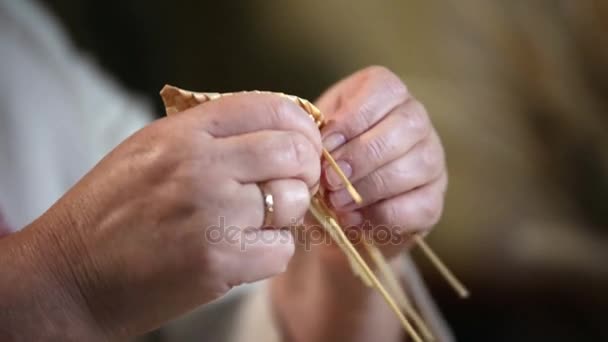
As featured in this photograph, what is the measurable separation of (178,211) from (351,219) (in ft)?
0.61

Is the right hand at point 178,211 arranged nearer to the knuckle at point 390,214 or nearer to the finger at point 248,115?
the finger at point 248,115

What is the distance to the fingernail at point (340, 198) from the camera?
0.55 metres

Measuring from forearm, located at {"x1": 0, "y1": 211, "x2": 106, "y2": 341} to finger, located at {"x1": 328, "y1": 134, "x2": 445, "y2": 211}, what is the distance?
20 centimetres

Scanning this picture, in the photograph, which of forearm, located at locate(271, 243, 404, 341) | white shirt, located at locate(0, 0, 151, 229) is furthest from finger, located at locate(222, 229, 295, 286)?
white shirt, located at locate(0, 0, 151, 229)

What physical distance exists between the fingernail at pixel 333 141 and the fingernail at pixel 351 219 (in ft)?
0.18

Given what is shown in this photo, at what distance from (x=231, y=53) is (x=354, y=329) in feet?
2.01

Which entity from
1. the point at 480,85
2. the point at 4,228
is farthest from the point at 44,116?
the point at 480,85

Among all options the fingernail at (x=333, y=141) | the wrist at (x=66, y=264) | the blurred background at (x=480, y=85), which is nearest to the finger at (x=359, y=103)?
the fingernail at (x=333, y=141)

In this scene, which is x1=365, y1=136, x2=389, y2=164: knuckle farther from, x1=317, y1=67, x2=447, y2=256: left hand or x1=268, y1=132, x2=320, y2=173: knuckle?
x1=268, y1=132, x2=320, y2=173: knuckle

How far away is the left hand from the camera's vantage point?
22.2 inches

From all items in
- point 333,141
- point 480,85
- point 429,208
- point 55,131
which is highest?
point 55,131

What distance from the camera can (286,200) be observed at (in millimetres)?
459

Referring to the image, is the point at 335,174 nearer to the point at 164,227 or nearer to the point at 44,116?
the point at 164,227

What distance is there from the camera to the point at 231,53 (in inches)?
46.9
